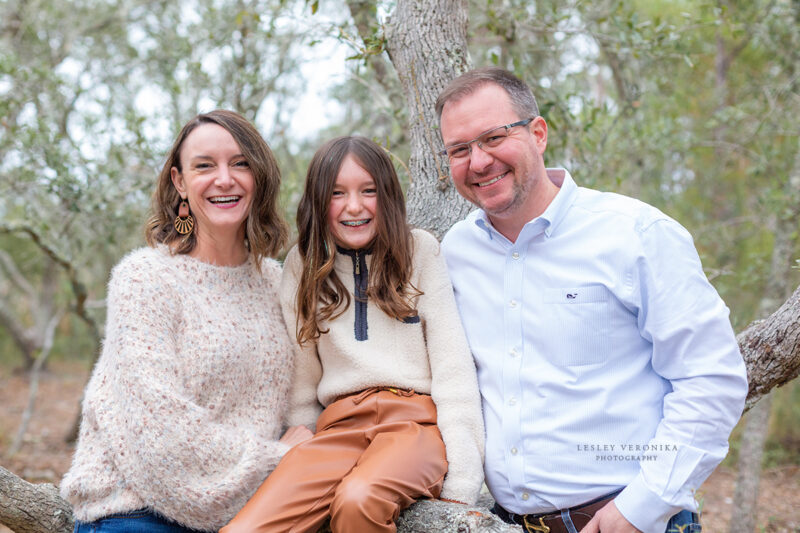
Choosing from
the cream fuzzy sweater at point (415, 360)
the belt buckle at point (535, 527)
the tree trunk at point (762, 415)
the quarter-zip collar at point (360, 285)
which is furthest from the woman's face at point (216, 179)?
the tree trunk at point (762, 415)

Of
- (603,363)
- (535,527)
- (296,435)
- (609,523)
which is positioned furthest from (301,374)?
(609,523)

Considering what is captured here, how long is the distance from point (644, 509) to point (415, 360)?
3.08ft

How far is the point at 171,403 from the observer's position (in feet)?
7.72

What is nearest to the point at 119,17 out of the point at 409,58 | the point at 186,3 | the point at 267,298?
the point at 186,3

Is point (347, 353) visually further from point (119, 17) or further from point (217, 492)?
point (119, 17)

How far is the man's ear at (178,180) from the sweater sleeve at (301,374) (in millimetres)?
553

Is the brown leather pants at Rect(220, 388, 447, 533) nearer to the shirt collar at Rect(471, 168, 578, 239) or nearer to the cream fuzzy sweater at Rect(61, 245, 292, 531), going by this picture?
the cream fuzzy sweater at Rect(61, 245, 292, 531)

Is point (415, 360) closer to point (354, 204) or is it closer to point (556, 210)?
point (354, 204)

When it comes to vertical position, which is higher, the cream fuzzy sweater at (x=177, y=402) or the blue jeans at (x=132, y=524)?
the cream fuzzy sweater at (x=177, y=402)

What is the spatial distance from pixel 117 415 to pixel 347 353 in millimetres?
826

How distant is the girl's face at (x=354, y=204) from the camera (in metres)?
2.69

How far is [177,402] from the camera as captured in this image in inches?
93.1

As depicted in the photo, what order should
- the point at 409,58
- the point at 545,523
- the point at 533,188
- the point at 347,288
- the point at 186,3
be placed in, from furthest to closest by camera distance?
the point at 186,3 → the point at 409,58 → the point at 347,288 → the point at 533,188 → the point at 545,523

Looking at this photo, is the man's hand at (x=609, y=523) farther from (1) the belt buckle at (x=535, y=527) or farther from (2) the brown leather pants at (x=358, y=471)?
(2) the brown leather pants at (x=358, y=471)
